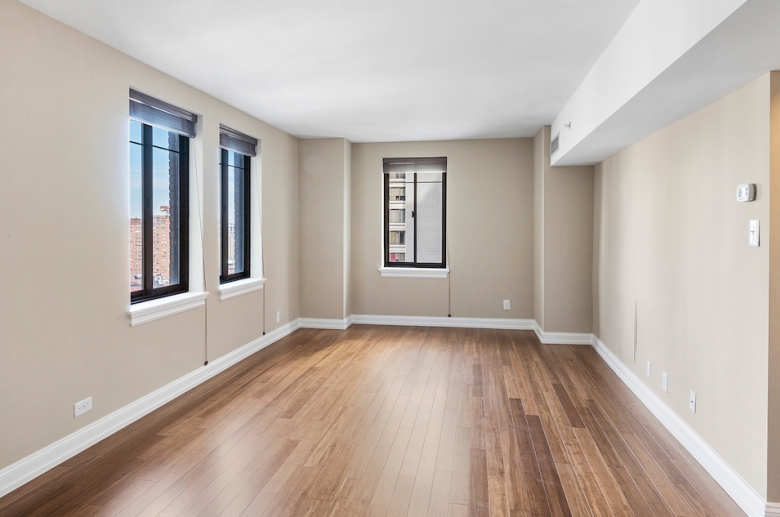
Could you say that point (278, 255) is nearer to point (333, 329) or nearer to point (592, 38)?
point (333, 329)

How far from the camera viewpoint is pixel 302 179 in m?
6.38

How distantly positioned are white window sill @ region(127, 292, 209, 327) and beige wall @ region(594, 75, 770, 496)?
3614 millimetres

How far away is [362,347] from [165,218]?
8.25 ft

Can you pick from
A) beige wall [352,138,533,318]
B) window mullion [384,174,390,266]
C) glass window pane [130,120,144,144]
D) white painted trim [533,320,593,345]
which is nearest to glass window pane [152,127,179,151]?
glass window pane [130,120,144,144]

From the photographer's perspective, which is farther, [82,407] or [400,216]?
[400,216]

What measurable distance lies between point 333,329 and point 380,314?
29.3 inches

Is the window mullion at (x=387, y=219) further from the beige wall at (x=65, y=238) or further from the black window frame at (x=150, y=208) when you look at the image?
the beige wall at (x=65, y=238)

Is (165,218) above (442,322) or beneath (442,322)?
above

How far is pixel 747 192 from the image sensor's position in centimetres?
227

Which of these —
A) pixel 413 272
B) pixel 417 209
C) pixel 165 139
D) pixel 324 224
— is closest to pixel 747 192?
pixel 165 139

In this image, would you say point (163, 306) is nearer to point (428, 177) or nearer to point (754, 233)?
point (754, 233)

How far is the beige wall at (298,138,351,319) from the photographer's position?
6305 millimetres

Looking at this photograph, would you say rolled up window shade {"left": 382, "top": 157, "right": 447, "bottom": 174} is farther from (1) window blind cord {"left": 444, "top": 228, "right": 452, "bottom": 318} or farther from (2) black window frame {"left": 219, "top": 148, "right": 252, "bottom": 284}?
(2) black window frame {"left": 219, "top": 148, "right": 252, "bottom": 284}

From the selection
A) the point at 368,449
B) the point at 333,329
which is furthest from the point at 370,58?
the point at 333,329
